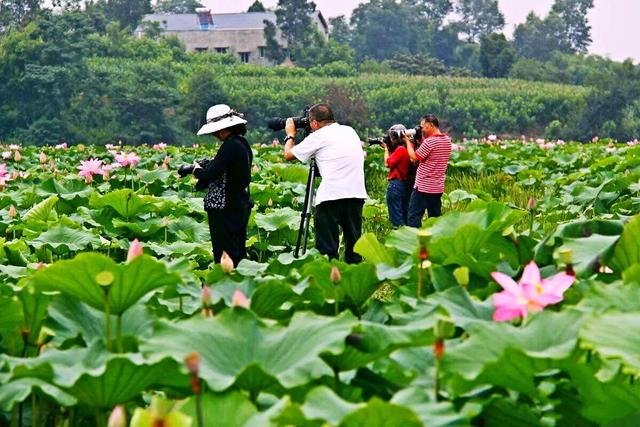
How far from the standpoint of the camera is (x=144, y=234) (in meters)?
6.77

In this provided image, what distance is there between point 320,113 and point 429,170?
154 centimetres

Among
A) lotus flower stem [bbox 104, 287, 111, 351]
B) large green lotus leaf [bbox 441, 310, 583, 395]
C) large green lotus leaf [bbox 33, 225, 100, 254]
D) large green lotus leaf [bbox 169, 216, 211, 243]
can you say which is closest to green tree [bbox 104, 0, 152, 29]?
large green lotus leaf [bbox 169, 216, 211, 243]

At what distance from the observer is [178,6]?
4734 inches

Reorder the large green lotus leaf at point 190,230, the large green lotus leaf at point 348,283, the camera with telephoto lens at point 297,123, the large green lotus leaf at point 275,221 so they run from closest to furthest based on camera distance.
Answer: the large green lotus leaf at point 348,283
the camera with telephoto lens at point 297,123
the large green lotus leaf at point 190,230
the large green lotus leaf at point 275,221

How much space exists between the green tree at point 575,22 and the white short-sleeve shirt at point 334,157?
114 metres

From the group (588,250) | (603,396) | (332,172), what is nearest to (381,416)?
(603,396)

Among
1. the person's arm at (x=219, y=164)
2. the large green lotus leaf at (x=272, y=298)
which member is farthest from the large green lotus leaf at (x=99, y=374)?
the person's arm at (x=219, y=164)

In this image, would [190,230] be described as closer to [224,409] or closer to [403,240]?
[403,240]

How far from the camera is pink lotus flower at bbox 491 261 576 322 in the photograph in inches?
71.3

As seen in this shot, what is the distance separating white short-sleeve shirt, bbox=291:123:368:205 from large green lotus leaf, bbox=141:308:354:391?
4.04 metres

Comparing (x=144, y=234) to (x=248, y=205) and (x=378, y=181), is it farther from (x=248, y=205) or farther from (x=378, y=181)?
(x=378, y=181)

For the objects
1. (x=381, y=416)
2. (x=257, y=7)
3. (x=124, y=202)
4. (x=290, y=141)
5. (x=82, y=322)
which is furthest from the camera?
(x=257, y=7)

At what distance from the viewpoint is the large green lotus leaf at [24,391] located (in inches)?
67.2

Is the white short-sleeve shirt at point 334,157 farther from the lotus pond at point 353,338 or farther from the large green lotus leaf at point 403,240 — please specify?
the large green lotus leaf at point 403,240
